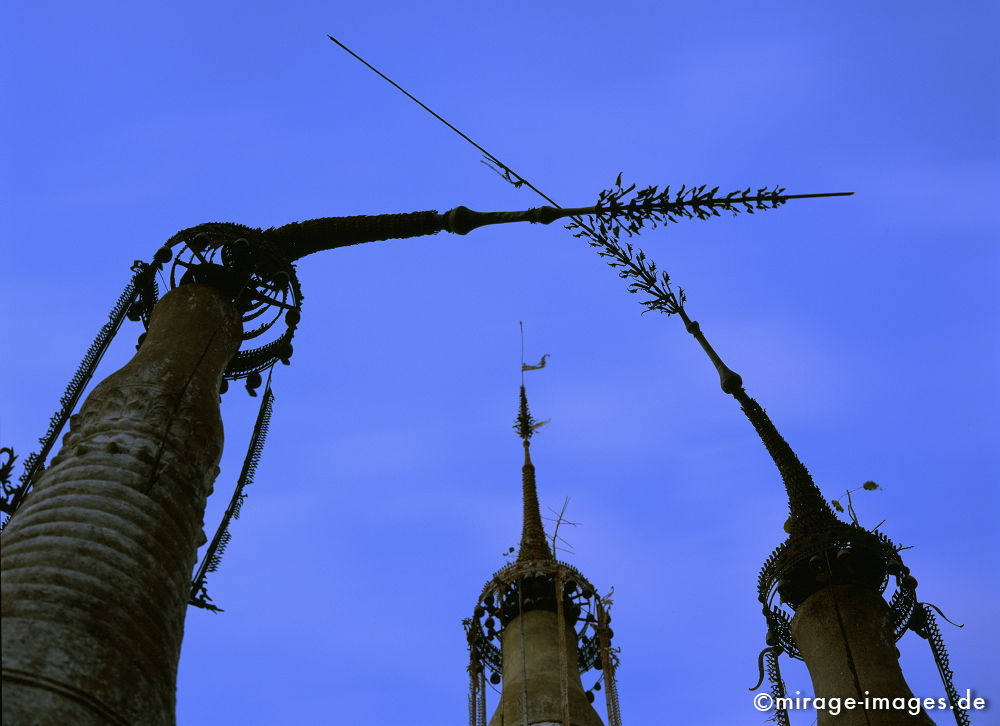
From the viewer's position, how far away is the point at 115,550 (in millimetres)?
7383

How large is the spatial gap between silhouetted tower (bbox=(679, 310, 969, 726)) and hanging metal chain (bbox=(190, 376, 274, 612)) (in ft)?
35.1

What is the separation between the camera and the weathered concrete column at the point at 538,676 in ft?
76.7

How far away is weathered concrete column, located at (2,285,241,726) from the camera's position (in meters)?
6.40

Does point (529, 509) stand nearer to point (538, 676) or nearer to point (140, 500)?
point (538, 676)

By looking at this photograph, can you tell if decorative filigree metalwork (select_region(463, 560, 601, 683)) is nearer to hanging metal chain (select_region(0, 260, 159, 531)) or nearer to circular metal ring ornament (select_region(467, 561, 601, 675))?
circular metal ring ornament (select_region(467, 561, 601, 675))

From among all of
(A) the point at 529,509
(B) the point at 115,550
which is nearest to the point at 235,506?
(B) the point at 115,550

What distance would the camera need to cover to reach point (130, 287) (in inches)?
506

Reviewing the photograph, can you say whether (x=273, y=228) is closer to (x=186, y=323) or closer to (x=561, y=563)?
(x=186, y=323)

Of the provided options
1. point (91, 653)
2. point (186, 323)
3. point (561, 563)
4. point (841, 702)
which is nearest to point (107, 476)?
point (91, 653)

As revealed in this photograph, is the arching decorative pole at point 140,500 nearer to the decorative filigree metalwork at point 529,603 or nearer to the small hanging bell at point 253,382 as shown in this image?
the small hanging bell at point 253,382

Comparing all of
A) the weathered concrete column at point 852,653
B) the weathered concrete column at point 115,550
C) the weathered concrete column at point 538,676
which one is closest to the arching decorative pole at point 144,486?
the weathered concrete column at point 115,550

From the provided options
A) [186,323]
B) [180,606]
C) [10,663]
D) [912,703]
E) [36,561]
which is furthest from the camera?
[912,703]

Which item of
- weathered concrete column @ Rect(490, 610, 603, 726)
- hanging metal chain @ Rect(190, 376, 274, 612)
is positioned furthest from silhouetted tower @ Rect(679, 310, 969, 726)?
hanging metal chain @ Rect(190, 376, 274, 612)

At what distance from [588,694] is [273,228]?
15.9 m
